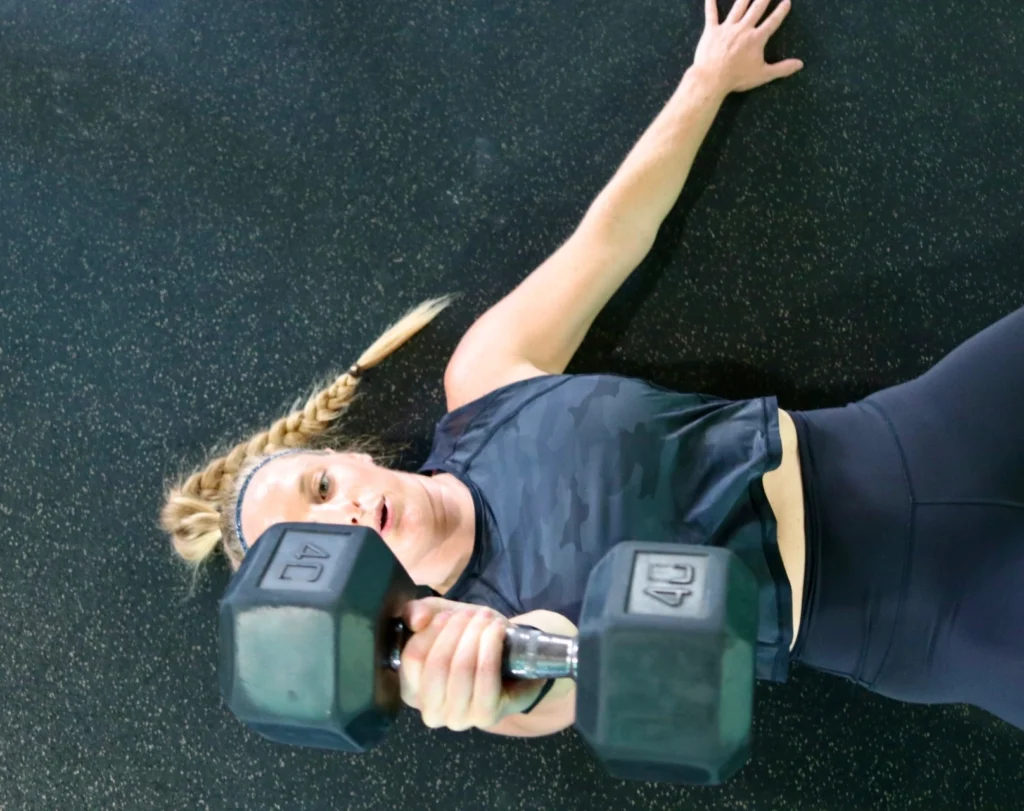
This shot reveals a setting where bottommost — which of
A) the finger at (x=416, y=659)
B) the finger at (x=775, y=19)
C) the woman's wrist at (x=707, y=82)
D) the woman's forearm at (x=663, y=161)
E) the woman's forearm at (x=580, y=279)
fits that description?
the finger at (x=416, y=659)

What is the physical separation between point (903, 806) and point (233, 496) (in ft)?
3.13

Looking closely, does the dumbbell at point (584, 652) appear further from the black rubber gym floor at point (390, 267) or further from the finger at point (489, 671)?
the black rubber gym floor at point (390, 267)

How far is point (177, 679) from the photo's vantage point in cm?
124

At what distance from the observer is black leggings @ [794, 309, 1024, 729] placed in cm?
91

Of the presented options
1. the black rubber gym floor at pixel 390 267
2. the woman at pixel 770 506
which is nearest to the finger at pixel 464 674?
the woman at pixel 770 506

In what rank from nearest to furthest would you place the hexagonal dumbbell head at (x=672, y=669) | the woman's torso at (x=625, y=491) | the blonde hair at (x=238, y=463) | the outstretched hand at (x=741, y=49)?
the hexagonal dumbbell head at (x=672, y=669) < the woman's torso at (x=625, y=491) < the blonde hair at (x=238, y=463) < the outstretched hand at (x=741, y=49)

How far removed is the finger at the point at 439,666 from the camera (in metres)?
0.59

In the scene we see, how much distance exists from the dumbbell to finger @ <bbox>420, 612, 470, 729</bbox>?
31 millimetres

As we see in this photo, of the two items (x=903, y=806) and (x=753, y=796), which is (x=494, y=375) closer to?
(x=753, y=796)

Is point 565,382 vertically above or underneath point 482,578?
above

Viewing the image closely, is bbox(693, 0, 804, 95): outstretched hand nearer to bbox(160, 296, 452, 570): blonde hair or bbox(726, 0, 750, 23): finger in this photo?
bbox(726, 0, 750, 23): finger

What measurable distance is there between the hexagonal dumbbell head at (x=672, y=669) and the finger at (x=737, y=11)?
91 centimetres

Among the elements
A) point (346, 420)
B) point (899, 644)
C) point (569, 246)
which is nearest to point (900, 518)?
point (899, 644)

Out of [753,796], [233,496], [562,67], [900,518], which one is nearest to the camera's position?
[900,518]
